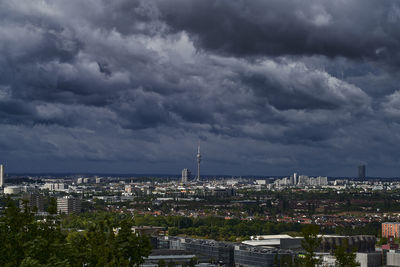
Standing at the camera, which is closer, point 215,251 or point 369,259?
point 369,259

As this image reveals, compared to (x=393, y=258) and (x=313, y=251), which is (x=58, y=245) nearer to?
(x=313, y=251)

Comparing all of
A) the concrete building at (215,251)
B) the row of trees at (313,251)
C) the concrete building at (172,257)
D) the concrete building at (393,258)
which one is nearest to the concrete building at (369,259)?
the concrete building at (393,258)

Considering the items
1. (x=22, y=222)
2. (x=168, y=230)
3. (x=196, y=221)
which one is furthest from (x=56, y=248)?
(x=196, y=221)

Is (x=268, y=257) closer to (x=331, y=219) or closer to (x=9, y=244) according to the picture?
(x=9, y=244)

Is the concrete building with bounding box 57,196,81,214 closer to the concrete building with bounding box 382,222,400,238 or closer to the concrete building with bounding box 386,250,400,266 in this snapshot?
the concrete building with bounding box 382,222,400,238

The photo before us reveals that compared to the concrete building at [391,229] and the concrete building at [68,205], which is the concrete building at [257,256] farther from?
the concrete building at [68,205]

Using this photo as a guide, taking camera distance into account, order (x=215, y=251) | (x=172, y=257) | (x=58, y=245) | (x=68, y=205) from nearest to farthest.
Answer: (x=58, y=245) → (x=172, y=257) → (x=215, y=251) → (x=68, y=205)

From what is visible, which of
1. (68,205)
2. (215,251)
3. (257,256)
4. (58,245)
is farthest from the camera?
(68,205)

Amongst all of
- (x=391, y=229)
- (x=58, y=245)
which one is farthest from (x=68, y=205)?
(x=58, y=245)
